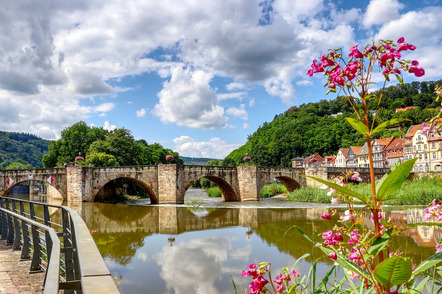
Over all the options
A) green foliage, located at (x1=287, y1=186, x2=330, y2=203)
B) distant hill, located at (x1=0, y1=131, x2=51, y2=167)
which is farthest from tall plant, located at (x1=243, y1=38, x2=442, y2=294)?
distant hill, located at (x1=0, y1=131, x2=51, y2=167)

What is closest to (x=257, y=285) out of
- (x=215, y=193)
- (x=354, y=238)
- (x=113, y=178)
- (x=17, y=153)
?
(x=354, y=238)

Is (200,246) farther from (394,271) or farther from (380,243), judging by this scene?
(394,271)

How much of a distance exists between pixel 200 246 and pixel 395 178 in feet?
39.4

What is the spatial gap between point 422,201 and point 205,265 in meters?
21.0

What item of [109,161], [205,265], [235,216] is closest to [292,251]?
[205,265]

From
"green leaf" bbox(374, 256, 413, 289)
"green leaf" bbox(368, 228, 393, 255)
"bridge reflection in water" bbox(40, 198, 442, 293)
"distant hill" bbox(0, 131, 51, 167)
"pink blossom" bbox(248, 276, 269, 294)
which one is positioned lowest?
"bridge reflection in water" bbox(40, 198, 442, 293)

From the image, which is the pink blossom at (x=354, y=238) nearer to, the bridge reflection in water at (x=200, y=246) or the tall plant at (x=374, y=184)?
the tall plant at (x=374, y=184)

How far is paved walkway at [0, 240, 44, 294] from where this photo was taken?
4.52 metres

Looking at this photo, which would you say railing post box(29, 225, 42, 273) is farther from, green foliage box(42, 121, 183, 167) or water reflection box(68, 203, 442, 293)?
green foliage box(42, 121, 183, 167)

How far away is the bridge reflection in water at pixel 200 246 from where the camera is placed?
8977mm

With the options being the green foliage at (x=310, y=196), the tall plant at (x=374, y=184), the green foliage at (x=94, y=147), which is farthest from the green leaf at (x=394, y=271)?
the green foliage at (x=94, y=147)

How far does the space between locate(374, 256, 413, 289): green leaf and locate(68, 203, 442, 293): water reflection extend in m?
2.89

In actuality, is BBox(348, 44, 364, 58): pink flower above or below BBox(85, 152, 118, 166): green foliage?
below

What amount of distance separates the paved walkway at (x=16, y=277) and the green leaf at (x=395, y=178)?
440 cm
